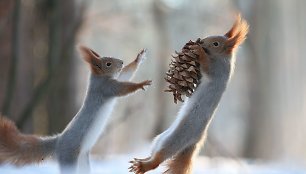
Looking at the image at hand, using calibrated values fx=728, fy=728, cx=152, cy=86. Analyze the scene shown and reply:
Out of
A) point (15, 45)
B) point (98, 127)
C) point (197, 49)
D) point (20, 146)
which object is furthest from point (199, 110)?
point (15, 45)

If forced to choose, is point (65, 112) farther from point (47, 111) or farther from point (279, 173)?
point (279, 173)

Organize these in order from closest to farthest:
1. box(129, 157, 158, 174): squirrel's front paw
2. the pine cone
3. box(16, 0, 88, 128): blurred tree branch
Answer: box(129, 157, 158, 174): squirrel's front paw, the pine cone, box(16, 0, 88, 128): blurred tree branch

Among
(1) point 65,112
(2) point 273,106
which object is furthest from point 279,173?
(2) point 273,106

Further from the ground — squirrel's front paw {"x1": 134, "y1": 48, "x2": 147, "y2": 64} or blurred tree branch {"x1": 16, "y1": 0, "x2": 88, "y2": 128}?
squirrel's front paw {"x1": 134, "y1": 48, "x2": 147, "y2": 64}

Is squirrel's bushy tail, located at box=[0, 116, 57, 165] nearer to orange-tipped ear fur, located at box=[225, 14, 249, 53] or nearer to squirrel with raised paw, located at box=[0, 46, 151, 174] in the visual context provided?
squirrel with raised paw, located at box=[0, 46, 151, 174]

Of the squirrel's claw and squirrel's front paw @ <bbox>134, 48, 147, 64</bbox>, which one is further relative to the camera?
squirrel's front paw @ <bbox>134, 48, 147, 64</bbox>

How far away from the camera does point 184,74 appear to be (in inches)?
70.4

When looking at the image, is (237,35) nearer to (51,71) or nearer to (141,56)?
(141,56)

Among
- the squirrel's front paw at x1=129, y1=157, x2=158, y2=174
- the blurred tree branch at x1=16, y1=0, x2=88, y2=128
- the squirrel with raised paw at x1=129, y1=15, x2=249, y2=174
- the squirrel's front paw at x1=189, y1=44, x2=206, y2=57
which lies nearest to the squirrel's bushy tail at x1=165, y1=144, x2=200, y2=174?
the squirrel with raised paw at x1=129, y1=15, x2=249, y2=174

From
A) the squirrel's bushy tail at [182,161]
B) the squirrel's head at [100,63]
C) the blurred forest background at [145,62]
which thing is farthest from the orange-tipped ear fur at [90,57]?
the squirrel's bushy tail at [182,161]

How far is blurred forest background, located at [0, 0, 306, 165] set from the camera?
14.3 feet

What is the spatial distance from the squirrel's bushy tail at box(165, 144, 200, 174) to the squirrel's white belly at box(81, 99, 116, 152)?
211 millimetres

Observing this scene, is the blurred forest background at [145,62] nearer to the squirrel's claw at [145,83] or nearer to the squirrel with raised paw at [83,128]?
the squirrel with raised paw at [83,128]

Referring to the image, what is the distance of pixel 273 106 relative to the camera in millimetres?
9961
